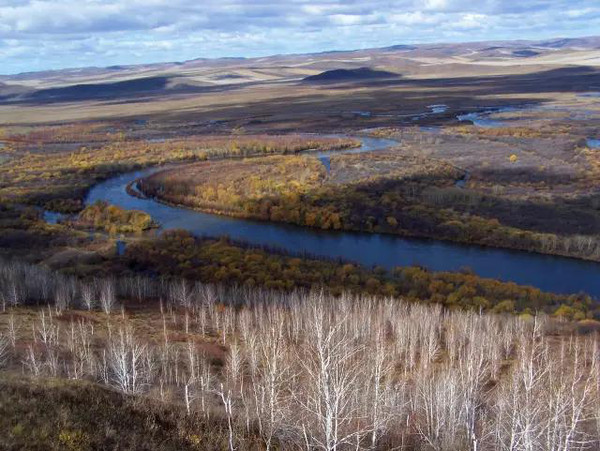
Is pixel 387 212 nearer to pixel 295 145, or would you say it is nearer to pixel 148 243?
pixel 148 243

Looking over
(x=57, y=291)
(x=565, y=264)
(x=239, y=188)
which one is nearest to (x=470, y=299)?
(x=565, y=264)

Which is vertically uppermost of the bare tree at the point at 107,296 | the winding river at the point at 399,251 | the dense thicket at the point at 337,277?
the bare tree at the point at 107,296

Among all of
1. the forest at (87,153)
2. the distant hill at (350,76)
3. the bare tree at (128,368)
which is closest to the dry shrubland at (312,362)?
the bare tree at (128,368)

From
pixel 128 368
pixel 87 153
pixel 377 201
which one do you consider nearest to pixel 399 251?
pixel 377 201

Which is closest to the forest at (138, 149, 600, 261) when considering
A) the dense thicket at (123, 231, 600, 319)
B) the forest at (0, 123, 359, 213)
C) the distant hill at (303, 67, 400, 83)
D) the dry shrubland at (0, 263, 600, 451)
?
the forest at (0, 123, 359, 213)

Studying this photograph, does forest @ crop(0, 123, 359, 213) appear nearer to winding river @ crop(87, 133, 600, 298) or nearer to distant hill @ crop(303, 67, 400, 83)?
winding river @ crop(87, 133, 600, 298)

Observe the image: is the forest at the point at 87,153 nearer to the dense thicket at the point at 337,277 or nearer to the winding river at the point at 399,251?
the winding river at the point at 399,251
